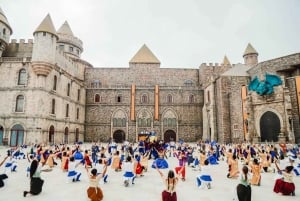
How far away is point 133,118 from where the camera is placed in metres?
34.4

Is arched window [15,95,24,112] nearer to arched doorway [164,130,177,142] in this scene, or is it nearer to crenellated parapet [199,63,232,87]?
arched doorway [164,130,177,142]

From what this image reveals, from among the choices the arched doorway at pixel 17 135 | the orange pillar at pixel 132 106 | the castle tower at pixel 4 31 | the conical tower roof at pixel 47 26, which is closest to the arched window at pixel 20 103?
the arched doorway at pixel 17 135

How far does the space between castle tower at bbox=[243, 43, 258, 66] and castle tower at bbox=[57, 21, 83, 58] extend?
3202cm

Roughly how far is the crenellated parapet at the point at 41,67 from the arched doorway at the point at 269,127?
2471 centimetres

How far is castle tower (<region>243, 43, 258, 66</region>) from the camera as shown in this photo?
131 feet

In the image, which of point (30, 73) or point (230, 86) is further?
point (230, 86)

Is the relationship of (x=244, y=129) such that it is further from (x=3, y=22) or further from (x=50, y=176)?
(x=3, y=22)

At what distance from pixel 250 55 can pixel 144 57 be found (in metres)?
20.4

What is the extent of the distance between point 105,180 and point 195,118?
2864 cm

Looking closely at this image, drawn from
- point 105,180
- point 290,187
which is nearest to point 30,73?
point 105,180

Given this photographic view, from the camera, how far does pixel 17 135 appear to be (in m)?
22.7

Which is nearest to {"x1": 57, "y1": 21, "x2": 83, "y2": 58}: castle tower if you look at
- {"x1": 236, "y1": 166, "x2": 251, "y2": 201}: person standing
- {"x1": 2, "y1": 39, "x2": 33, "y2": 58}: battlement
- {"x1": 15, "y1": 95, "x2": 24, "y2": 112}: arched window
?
{"x1": 2, "y1": 39, "x2": 33, "y2": 58}: battlement

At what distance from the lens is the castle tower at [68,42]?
124 ft

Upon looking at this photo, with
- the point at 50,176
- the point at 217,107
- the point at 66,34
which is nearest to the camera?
the point at 50,176
